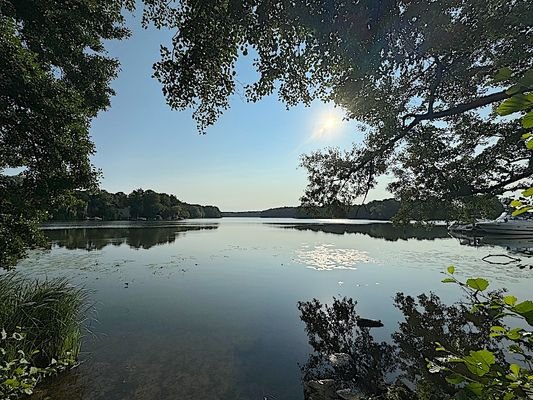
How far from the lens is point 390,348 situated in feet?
22.8

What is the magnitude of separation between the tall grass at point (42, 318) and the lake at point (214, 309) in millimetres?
573

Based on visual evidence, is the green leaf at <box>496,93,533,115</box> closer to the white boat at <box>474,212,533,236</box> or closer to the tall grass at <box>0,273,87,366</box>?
the tall grass at <box>0,273,87,366</box>

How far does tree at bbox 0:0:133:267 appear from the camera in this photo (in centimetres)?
562

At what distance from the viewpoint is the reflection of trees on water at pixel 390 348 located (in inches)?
196

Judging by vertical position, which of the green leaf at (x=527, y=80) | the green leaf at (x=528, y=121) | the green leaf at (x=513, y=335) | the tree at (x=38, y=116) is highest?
the tree at (x=38, y=116)

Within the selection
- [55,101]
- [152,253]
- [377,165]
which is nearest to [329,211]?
[377,165]

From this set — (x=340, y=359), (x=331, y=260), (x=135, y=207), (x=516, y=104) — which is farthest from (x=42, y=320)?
(x=135, y=207)

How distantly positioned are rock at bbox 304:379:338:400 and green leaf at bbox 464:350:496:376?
184 inches

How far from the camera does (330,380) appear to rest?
541 centimetres

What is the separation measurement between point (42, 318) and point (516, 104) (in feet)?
25.7

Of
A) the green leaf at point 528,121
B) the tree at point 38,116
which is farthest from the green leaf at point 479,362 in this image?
the tree at point 38,116

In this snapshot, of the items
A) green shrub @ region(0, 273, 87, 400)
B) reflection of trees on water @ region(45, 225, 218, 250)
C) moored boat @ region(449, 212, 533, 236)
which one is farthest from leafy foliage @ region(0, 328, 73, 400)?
moored boat @ region(449, 212, 533, 236)

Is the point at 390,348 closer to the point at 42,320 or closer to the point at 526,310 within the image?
the point at 526,310

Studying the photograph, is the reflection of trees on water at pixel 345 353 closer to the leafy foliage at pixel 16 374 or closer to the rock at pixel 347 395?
the rock at pixel 347 395
